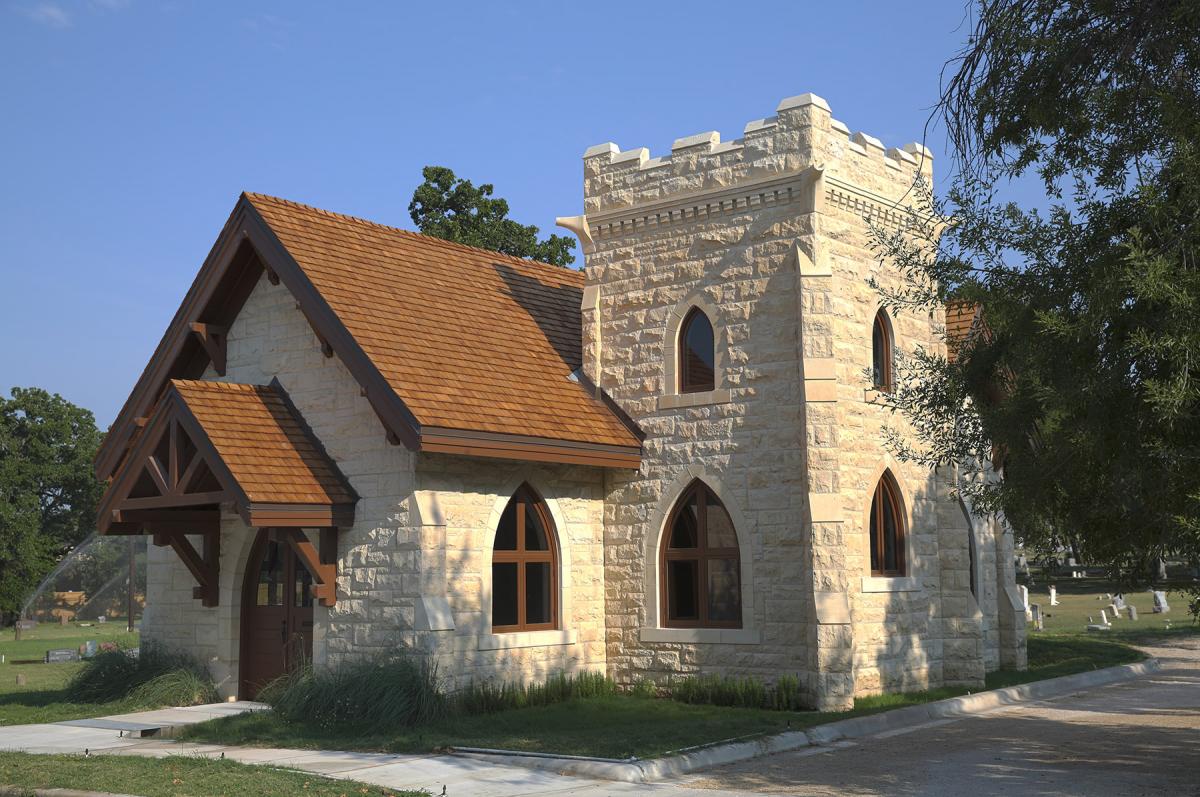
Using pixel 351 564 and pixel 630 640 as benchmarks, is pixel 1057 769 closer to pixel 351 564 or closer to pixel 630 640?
pixel 630 640

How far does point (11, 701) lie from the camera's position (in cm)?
1700

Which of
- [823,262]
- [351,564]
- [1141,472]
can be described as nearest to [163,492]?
[351,564]

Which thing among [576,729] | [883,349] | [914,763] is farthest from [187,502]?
[883,349]

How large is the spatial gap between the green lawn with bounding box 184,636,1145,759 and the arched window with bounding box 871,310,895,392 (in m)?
4.41

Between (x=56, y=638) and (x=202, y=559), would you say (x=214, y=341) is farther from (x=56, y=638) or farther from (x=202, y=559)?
(x=56, y=638)

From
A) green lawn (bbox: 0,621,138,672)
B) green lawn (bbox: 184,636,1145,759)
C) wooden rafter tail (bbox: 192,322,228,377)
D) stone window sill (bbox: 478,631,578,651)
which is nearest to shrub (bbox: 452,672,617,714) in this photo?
green lawn (bbox: 184,636,1145,759)

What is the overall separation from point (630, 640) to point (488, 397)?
411cm

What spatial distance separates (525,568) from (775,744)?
4853mm

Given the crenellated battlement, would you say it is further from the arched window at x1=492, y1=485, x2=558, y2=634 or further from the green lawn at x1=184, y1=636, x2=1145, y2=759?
the green lawn at x1=184, y1=636, x2=1145, y2=759

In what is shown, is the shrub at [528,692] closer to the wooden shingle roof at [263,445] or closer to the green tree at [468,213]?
the wooden shingle roof at [263,445]

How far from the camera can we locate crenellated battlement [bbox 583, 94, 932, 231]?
630 inches

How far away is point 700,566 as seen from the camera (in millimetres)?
16422

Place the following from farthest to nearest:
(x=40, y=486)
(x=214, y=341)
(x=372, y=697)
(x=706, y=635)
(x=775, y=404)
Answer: (x=40, y=486)
(x=214, y=341)
(x=706, y=635)
(x=775, y=404)
(x=372, y=697)

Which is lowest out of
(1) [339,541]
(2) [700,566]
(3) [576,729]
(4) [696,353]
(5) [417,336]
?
(3) [576,729]
